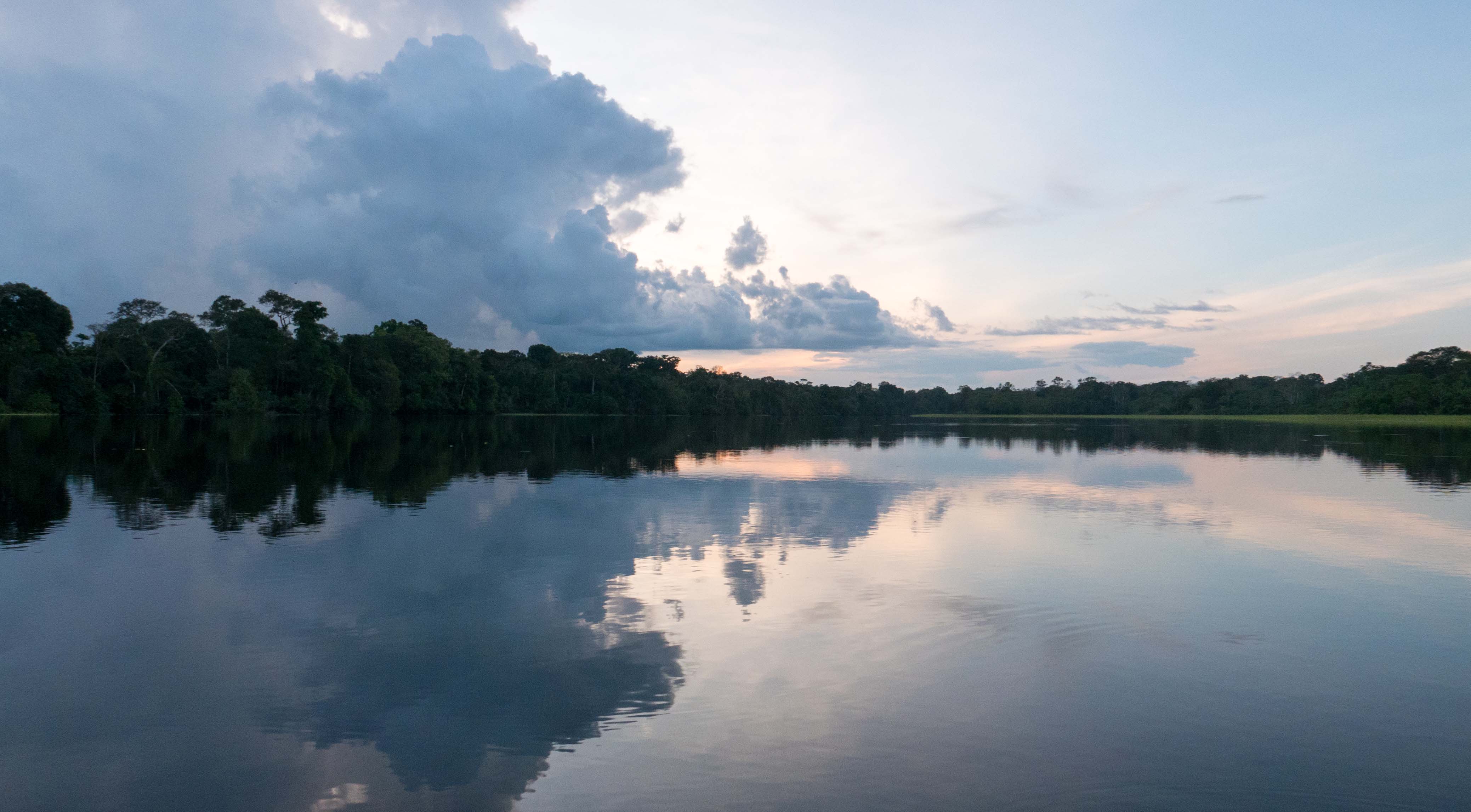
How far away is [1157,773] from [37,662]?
10743mm

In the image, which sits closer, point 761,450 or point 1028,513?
point 1028,513

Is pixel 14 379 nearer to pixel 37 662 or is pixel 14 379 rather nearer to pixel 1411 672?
pixel 37 662

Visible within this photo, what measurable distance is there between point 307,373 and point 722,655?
105833 millimetres

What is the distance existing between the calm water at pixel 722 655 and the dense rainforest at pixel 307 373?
8083 cm

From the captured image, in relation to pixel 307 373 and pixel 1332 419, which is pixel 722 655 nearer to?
pixel 307 373

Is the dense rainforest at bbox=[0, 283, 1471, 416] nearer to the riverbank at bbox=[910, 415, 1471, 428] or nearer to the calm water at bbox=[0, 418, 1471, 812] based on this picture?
the riverbank at bbox=[910, 415, 1471, 428]

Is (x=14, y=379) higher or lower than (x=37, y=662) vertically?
higher

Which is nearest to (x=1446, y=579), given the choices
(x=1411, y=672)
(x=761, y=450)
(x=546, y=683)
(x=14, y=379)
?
(x=1411, y=672)

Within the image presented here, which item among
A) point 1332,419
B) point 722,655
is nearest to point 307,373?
point 722,655

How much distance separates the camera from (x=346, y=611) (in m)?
10.4

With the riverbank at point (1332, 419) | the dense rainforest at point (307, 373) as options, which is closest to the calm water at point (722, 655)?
the dense rainforest at point (307, 373)

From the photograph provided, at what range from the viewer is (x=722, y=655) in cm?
895

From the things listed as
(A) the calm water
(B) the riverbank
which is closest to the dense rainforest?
(B) the riverbank

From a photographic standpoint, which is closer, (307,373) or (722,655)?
(722,655)
